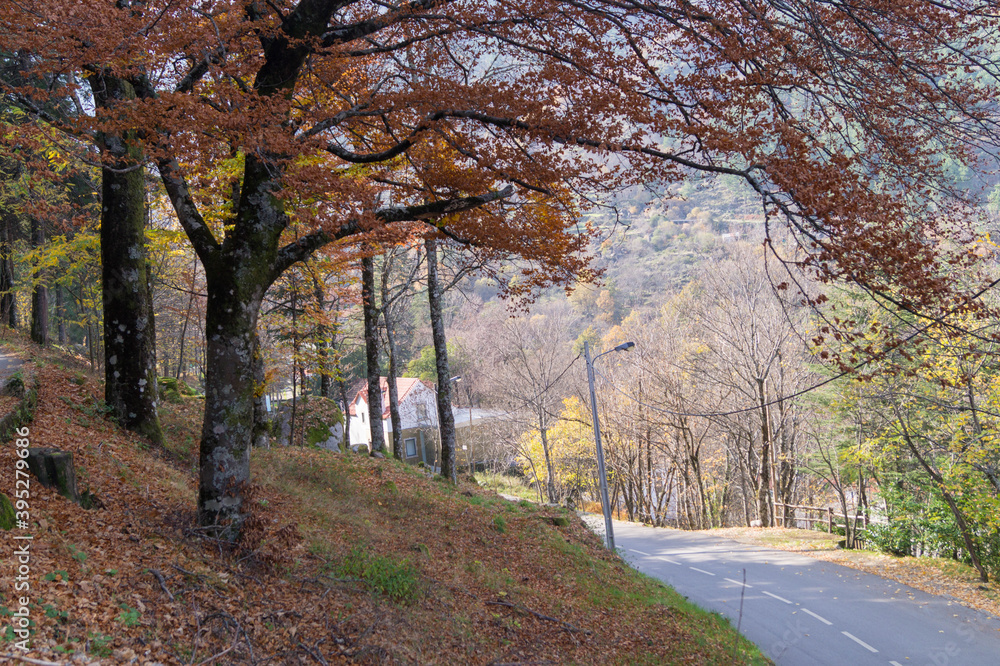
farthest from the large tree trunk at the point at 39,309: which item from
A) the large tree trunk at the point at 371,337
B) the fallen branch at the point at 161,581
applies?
the fallen branch at the point at 161,581

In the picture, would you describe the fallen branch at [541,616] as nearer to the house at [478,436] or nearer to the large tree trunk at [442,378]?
the large tree trunk at [442,378]

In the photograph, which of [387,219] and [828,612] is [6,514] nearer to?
[387,219]

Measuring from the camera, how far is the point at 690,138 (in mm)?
6340

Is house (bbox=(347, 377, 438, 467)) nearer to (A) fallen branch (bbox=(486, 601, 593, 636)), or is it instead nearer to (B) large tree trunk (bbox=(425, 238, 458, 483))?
(B) large tree trunk (bbox=(425, 238, 458, 483))

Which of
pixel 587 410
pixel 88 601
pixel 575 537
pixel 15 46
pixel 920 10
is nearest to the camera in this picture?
pixel 88 601

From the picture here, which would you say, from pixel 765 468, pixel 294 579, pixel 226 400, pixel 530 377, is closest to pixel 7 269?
pixel 226 400

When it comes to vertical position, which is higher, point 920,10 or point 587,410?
point 920,10

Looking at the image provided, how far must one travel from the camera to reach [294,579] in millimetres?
5816

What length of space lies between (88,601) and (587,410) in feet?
108

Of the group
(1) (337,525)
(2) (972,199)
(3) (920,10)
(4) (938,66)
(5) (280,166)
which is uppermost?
(3) (920,10)

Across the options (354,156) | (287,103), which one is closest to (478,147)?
(354,156)

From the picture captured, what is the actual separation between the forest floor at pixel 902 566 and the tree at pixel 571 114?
13.6 metres

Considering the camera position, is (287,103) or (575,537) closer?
(287,103)

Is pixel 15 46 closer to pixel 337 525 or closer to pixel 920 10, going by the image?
pixel 337 525
